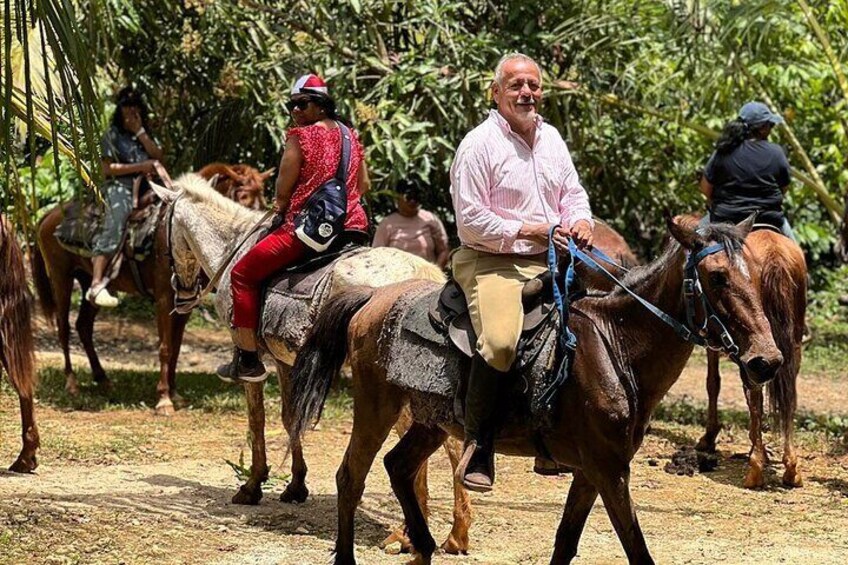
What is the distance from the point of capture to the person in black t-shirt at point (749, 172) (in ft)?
30.1

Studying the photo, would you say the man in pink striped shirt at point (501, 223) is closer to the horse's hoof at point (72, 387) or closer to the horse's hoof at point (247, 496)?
the horse's hoof at point (247, 496)

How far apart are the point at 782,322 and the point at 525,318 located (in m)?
3.21

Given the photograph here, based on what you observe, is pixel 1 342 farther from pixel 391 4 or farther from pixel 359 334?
pixel 391 4

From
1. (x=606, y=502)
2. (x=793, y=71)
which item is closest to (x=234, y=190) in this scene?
(x=606, y=502)

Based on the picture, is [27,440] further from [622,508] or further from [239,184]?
[622,508]

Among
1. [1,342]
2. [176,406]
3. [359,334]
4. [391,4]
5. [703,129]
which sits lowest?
[176,406]

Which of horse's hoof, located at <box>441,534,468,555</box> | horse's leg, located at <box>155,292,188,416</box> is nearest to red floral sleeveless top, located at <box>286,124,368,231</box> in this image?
horse's hoof, located at <box>441,534,468,555</box>

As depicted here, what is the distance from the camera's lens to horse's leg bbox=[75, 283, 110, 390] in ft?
40.2

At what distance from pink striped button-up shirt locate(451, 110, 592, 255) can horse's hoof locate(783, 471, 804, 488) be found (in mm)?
3905

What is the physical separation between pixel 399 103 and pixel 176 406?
11.0 feet

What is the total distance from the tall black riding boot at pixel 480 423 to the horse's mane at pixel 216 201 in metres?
3.10

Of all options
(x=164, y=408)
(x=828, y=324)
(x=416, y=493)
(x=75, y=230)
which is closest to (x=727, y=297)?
(x=416, y=493)

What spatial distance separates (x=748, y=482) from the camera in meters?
8.80

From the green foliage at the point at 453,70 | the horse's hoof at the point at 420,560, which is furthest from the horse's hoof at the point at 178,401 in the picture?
the horse's hoof at the point at 420,560
